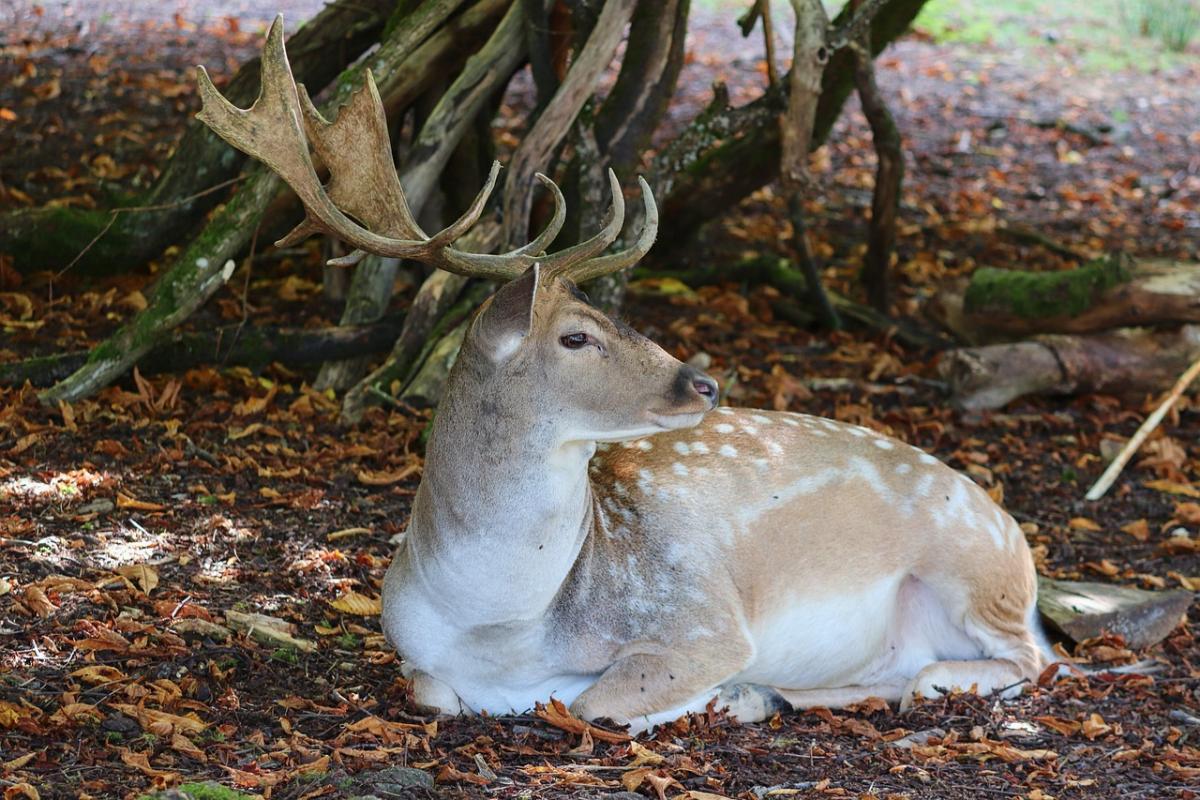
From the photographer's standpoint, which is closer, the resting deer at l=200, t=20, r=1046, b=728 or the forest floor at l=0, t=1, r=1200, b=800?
the forest floor at l=0, t=1, r=1200, b=800

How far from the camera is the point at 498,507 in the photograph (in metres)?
4.32

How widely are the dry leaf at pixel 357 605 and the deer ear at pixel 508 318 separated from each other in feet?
4.71

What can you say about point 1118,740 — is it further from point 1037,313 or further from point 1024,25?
point 1024,25

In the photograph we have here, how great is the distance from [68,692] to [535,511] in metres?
1.49

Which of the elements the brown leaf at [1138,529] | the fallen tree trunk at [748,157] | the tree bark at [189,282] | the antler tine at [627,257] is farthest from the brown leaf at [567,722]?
the fallen tree trunk at [748,157]

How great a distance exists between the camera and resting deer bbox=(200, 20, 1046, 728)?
14.1 ft

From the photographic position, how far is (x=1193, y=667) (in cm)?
551

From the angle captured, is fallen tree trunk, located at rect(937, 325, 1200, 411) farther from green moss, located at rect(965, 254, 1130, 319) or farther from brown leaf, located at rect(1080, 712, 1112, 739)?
brown leaf, located at rect(1080, 712, 1112, 739)

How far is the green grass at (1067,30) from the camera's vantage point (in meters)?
16.6

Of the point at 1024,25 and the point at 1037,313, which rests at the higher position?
the point at 1024,25

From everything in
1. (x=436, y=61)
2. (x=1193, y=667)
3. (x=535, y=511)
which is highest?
(x=436, y=61)

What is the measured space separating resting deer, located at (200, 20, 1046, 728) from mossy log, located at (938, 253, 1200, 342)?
9.51ft

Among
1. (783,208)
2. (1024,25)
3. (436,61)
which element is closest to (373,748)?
(436,61)

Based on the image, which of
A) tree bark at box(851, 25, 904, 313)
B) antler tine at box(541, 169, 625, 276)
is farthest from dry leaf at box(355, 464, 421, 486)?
tree bark at box(851, 25, 904, 313)
